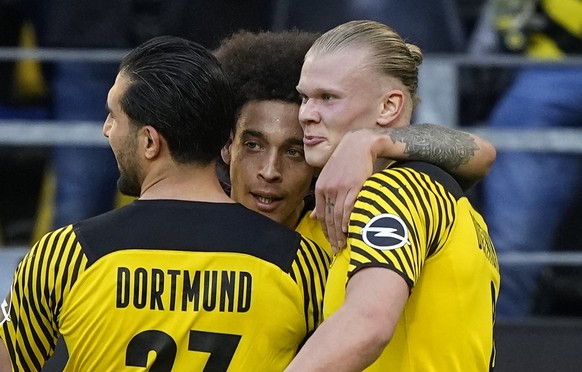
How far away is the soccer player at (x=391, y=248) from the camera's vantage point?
251cm

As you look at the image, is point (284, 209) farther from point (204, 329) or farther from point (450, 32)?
point (450, 32)

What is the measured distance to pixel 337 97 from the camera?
9.60ft

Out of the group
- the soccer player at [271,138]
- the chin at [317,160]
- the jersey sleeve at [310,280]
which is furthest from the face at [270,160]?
the jersey sleeve at [310,280]

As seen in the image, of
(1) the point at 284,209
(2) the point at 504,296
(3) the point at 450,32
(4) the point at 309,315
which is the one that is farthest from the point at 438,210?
(3) the point at 450,32

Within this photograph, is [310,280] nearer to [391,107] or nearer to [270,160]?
[391,107]

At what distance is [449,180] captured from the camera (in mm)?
2906

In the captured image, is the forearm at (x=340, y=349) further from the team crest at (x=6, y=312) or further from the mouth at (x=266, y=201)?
the mouth at (x=266, y=201)

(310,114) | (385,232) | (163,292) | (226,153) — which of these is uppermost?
(310,114)

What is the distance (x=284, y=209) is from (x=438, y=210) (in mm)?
786

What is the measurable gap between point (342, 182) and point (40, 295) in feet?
2.28

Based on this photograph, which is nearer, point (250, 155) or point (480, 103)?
point (250, 155)

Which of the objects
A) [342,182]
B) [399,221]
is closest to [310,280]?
[342,182]

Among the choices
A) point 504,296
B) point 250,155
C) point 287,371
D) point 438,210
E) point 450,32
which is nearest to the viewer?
point 287,371

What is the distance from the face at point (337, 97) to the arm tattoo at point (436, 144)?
9 cm
